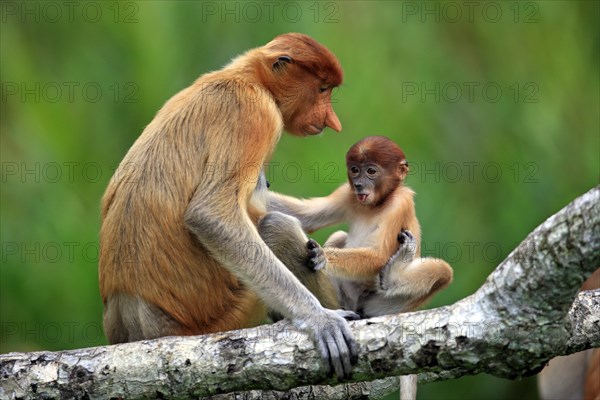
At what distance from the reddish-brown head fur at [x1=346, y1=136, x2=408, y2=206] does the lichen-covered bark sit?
981 mm

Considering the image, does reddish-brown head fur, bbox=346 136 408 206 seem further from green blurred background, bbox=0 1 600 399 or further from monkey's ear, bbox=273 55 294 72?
green blurred background, bbox=0 1 600 399

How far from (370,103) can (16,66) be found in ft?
8.88

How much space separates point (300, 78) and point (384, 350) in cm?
132

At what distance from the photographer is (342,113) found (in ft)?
20.7

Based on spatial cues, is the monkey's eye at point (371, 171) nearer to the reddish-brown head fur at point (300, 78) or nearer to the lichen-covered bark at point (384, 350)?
the reddish-brown head fur at point (300, 78)

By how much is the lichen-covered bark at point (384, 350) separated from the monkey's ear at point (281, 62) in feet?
3.68

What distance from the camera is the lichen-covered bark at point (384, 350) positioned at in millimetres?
2545

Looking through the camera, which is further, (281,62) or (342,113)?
(342,113)

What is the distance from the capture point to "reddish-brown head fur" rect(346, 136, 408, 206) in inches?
149
